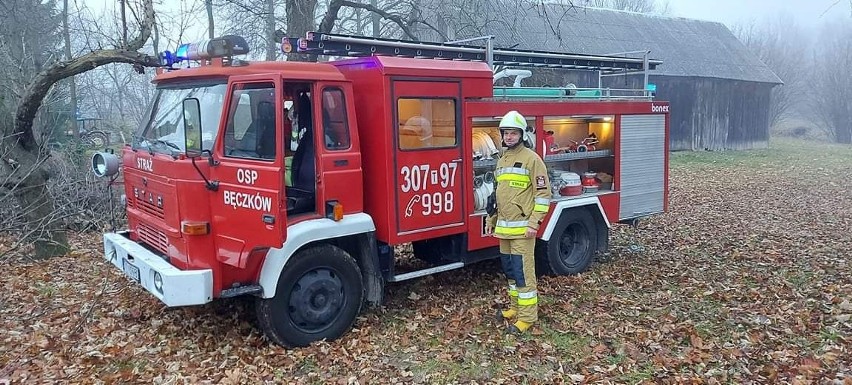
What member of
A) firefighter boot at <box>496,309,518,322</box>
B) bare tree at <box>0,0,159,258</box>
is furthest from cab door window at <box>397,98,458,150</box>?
bare tree at <box>0,0,159,258</box>

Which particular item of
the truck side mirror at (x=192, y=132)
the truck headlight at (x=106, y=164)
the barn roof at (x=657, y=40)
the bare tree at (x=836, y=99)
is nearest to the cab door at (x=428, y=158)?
the truck side mirror at (x=192, y=132)

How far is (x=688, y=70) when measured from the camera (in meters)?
27.1

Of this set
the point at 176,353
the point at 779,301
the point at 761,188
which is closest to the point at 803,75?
the point at 761,188

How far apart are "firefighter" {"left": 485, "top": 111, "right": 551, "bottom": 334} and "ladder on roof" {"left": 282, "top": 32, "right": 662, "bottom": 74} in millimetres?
1263

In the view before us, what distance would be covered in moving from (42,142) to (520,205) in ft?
20.9

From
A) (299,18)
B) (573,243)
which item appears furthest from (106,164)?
(299,18)

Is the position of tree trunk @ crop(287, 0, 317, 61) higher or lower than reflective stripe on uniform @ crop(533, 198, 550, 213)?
higher

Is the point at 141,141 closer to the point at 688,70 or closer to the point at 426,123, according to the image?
the point at 426,123

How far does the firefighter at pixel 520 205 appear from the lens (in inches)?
222

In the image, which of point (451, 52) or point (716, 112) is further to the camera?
point (716, 112)

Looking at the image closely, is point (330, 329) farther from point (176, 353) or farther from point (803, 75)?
point (803, 75)

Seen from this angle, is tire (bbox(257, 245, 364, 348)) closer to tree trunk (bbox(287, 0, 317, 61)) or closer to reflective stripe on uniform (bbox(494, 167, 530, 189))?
reflective stripe on uniform (bbox(494, 167, 530, 189))

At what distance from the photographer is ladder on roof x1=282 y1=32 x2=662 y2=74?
5.72m

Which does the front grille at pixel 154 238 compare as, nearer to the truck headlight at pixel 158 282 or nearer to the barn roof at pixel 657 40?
the truck headlight at pixel 158 282
